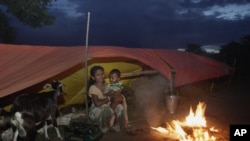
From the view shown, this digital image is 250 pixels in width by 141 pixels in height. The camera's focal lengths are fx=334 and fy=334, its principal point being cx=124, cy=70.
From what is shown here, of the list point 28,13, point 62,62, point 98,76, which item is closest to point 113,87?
point 98,76

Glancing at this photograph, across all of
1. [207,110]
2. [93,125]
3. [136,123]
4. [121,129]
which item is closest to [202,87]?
[207,110]

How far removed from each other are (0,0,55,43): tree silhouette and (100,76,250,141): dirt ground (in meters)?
5.67

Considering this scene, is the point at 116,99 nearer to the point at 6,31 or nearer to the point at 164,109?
the point at 164,109

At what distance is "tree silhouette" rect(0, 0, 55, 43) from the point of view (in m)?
12.8

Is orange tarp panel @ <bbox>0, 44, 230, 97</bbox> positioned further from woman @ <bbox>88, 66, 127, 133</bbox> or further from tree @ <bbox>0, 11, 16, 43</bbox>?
tree @ <bbox>0, 11, 16, 43</bbox>

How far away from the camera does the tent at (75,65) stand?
6570 mm

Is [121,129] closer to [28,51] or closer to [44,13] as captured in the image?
[28,51]

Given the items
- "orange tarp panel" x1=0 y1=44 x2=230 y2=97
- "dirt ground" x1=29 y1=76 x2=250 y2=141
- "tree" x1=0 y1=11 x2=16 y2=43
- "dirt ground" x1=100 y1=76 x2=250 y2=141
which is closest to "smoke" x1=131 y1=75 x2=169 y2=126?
"dirt ground" x1=29 y1=76 x2=250 y2=141

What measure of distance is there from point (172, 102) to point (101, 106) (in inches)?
118

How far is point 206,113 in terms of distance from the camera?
403 inches

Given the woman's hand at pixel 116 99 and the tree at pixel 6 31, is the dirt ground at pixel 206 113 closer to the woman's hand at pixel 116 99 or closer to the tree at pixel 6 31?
the woman's hand at pixel 116 99

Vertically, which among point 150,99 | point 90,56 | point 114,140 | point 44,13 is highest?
point 44,13

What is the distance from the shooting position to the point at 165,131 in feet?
25.8

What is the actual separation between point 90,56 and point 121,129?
1.94 m
